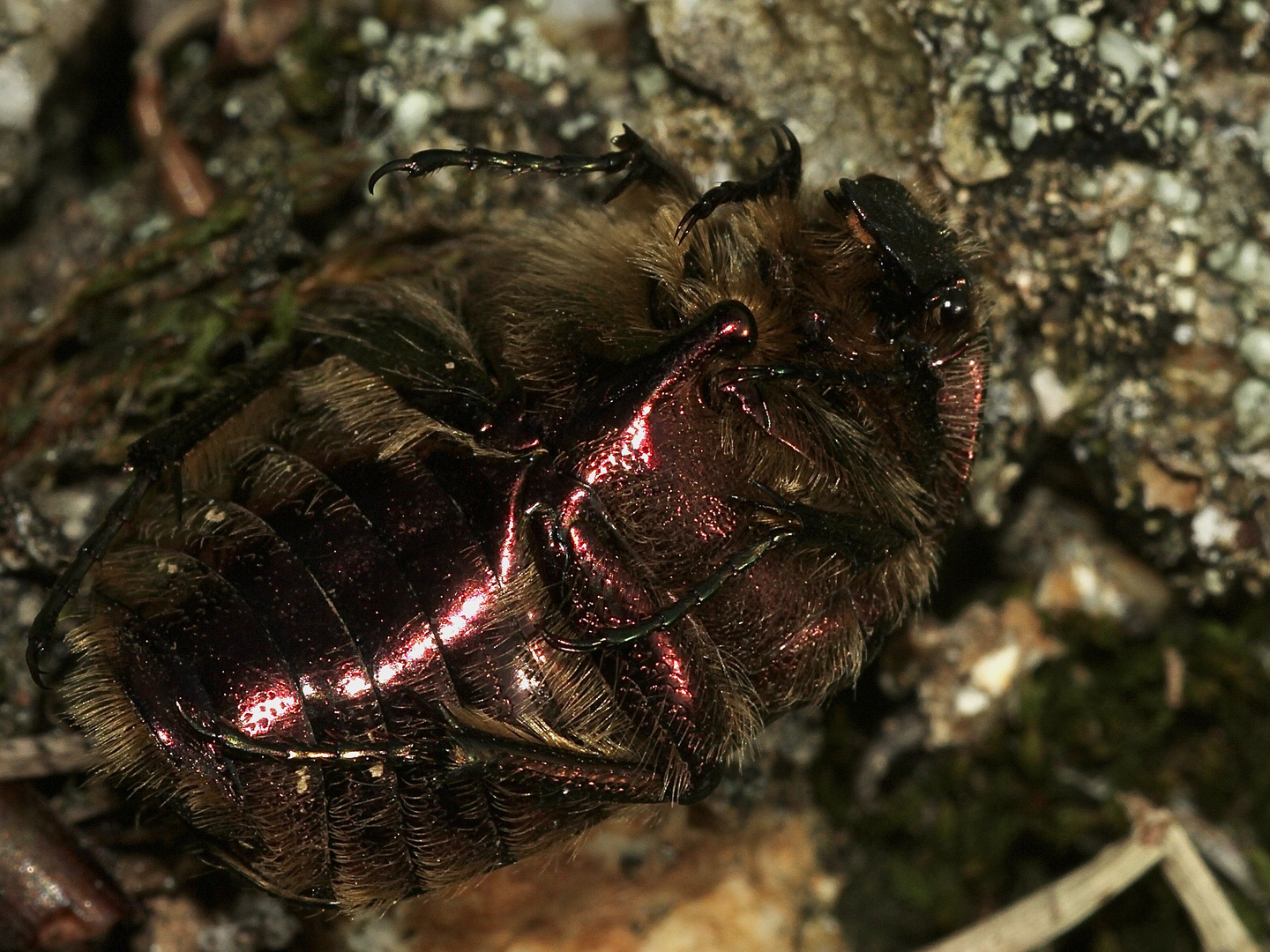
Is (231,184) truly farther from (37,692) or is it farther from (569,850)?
(569,850)

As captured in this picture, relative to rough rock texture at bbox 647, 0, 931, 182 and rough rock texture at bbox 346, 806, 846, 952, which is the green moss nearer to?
rough rock texture at bbox 346, 806, 846, 952

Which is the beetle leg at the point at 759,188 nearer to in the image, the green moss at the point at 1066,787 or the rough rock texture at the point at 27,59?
the green moss at the point at 1066,787

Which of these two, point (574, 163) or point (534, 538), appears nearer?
point (534, 538)

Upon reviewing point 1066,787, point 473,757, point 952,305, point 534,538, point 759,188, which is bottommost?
point 1066,787

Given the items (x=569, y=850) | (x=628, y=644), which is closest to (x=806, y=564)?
(x=628, y=644)

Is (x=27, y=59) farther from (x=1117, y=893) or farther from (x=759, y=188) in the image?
(x=1117, y=893)

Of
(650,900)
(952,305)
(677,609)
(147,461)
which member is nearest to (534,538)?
(677,609)
